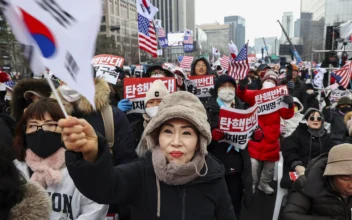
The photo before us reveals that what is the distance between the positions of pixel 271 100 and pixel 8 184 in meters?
4.07

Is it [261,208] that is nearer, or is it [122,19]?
[261,208]

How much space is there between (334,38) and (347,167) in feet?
35.3

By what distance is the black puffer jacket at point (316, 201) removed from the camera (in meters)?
2.60

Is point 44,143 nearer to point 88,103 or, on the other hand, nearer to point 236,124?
point 88,103

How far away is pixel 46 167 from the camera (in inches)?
88.2

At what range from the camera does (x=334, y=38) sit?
468 inches

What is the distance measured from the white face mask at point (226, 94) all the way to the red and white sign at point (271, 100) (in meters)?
0.81

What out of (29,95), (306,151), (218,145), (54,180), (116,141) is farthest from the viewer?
(306,151)

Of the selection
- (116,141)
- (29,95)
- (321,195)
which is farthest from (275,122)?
(29,95)

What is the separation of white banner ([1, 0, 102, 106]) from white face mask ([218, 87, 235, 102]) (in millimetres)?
3209

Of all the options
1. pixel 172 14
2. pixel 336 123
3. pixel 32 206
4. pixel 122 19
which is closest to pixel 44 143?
pixel 32 206

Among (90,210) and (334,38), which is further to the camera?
(334,38)

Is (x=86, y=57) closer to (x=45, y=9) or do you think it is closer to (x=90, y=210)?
(x=45, y=9)

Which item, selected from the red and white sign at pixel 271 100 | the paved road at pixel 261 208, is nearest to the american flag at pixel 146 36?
the red and white sign at pixel 271 100
